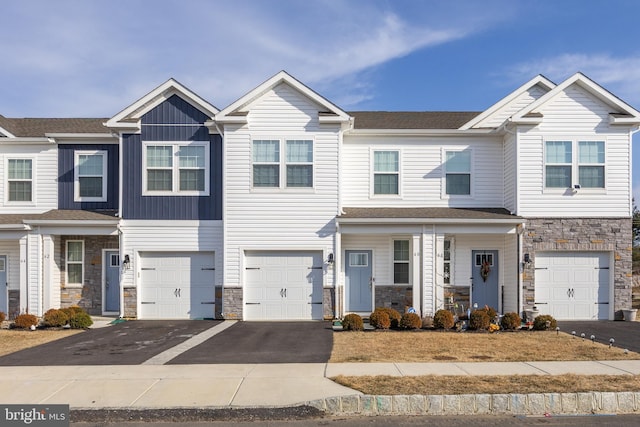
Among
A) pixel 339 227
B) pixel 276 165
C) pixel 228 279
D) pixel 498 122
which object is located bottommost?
pixel 228 279

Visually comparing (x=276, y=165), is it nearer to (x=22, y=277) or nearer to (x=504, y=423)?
(x=22, y=277)

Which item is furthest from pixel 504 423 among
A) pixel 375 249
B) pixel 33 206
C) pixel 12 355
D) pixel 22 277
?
pixel 33 206

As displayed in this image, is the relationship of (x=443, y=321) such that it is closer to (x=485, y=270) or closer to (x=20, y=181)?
(x=485, y=270)

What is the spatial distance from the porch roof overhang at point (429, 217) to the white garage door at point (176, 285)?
4841 millimetres

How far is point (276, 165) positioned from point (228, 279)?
12.8 feet

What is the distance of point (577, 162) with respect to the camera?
17.5 metres

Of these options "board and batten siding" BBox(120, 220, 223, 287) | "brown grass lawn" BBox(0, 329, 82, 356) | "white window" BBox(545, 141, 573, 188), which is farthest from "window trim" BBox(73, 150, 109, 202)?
"white window" BBox(545, 141, 573, 188)

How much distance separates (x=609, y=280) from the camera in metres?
17.5

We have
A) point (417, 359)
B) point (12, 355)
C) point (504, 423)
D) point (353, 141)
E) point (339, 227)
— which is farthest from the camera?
point (353, 141)

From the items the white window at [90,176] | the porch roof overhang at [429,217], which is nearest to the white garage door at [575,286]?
the porch roof overhang at [429,217]

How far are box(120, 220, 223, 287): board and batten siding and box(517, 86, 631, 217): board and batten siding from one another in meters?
9.95

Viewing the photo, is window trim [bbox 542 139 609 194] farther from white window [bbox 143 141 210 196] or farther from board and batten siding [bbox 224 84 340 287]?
white window [bbox 143 141 210 196]

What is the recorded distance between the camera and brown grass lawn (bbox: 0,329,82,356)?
1284 centimetres

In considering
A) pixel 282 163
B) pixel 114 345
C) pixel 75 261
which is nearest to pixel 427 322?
pixel 282 163
